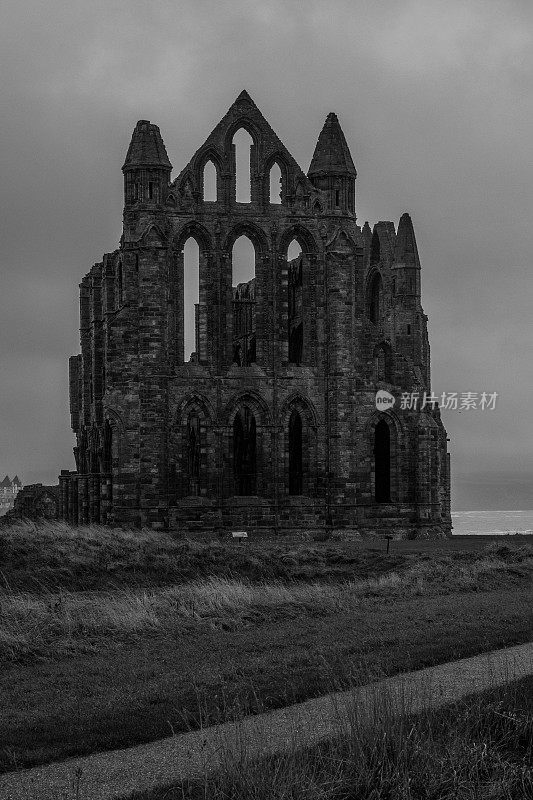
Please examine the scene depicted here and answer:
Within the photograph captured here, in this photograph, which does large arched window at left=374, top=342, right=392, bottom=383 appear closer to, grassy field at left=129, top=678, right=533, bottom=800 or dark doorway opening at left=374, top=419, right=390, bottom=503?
dark doorway opening at left=374, top=419, right=390, bottom=503

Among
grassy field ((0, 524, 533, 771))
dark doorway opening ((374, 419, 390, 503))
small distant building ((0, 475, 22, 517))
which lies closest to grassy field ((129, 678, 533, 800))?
grassy field ((0, 524, 533, 771))

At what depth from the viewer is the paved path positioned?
10.2 m

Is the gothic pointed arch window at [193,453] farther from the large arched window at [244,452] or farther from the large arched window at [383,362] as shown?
the large arched window at [383,362]

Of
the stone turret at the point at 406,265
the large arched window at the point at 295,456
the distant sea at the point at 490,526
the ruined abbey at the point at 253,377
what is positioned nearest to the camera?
the ruined abbey at the point at 253,377

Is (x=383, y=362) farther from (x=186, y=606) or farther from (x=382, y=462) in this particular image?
(x=186, y=606)

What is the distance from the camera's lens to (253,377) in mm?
45500

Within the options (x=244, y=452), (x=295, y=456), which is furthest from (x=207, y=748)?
(x=244, y=452)

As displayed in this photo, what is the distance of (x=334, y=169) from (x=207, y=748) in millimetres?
37441

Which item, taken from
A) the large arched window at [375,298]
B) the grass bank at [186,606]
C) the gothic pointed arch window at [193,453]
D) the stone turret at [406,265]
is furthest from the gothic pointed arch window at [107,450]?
the grass bank at [186,606]

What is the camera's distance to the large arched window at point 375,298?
2147 inches

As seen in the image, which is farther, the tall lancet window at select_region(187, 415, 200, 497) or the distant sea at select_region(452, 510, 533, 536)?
the distant sea at select_region(452, 510, 533, 536)

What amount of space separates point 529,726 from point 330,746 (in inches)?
86.5

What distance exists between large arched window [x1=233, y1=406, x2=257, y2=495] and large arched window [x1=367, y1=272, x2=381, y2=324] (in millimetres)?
10175

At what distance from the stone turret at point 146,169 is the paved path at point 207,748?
3326 cm
